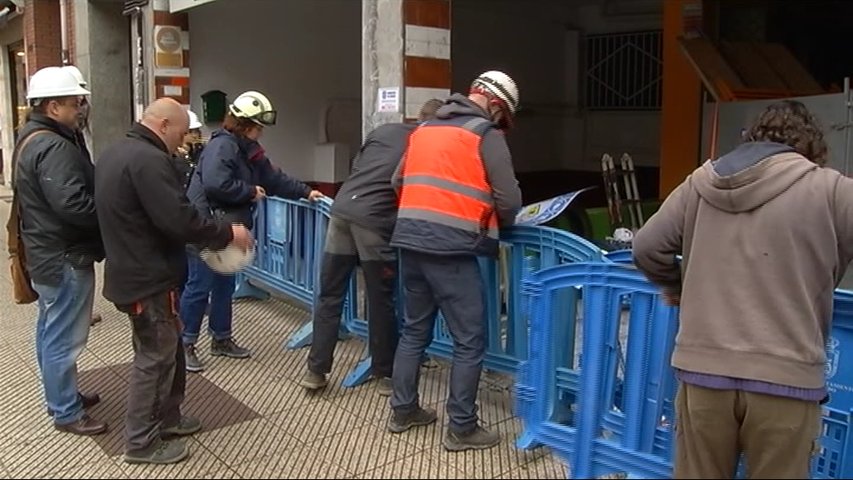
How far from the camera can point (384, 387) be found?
468 centimetres

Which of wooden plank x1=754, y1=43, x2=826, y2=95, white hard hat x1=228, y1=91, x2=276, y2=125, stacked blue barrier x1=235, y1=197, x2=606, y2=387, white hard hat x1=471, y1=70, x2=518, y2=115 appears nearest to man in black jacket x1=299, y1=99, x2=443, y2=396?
stacked blue barrier x1=235, y1=197, x2=606, y2=387

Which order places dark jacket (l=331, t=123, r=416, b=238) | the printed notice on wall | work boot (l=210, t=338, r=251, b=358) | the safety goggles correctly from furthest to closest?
1. the printed notice on wall
2. work boot (l=210, t=338, r=251, b=358)
3. the safety goggles
4. dark jacket (l=331, t=123, r=416, b=238)

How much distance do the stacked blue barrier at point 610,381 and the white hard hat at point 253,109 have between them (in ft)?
7.34

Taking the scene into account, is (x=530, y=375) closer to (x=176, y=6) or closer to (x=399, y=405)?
(x=399, y=405)

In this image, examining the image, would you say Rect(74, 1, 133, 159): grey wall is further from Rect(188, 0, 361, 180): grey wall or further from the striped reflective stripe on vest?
the striped reflective stripe on vest

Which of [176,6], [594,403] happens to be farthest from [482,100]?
[176,6]

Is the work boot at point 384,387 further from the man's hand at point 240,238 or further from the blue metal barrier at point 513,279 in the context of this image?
the man's hand at point 240,238

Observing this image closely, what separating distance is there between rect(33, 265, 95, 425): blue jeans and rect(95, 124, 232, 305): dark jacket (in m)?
0.44

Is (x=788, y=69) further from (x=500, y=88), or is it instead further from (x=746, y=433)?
(x=746, y=433)

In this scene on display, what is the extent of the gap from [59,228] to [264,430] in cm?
139

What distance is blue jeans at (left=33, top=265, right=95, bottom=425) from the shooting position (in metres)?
4.02

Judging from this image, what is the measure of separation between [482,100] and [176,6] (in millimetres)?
5475

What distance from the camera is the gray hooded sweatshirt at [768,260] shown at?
235 centimetres

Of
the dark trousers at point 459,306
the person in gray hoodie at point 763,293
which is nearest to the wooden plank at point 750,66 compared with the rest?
the dark trousers at point 459,306
